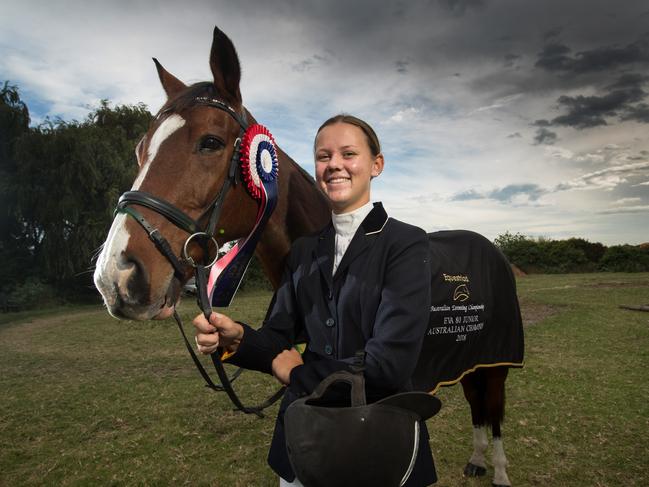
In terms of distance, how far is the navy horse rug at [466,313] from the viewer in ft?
8.13

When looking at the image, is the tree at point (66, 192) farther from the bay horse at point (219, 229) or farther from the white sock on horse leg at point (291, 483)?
the white sock on horse leg at point (291, 483)

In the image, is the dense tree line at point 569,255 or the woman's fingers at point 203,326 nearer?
the woman's fingers at point 203,326

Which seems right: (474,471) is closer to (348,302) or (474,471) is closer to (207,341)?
(348,302)

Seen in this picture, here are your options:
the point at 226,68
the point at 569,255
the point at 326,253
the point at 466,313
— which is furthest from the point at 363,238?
the point at 569,255

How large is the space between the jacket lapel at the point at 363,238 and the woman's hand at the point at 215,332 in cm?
41

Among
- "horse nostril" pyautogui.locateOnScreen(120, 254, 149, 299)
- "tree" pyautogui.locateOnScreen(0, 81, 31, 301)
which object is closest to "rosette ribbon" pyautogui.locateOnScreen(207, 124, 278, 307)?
"horse nostril" pyautogui.locateOnScreen(120, 254, 149, 299)

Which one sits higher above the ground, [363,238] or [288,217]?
[288,217]

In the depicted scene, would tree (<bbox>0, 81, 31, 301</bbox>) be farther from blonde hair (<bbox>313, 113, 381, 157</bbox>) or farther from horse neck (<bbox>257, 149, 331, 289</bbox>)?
blonde hair (<bbox>313, 113, 381, 157</bbox>)

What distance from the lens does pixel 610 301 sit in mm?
14250

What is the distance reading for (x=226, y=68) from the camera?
2137mm

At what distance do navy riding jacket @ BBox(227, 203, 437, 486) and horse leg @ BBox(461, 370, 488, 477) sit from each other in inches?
90.1

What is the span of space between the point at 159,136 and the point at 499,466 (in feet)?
12.3

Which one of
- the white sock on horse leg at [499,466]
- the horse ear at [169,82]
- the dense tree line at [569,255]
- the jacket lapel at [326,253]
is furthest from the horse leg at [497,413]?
the dense tree line at [569,255]

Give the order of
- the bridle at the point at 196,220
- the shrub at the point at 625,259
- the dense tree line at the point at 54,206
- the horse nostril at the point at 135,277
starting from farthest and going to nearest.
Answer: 1. the shrub at the point at 625,259
2. the dense tree line at the point at 54,206
3. the bridle at the point at 196,220
4. the horse nostril at the point at 135,277
